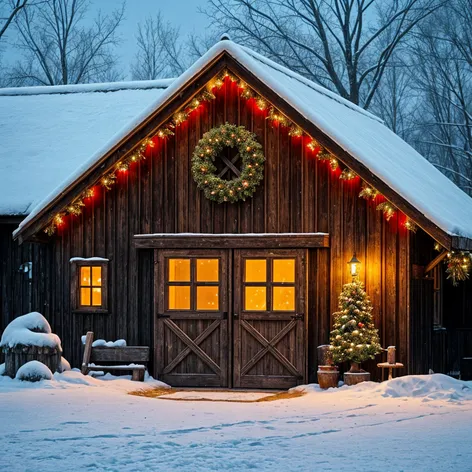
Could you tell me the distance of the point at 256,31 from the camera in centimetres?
4041

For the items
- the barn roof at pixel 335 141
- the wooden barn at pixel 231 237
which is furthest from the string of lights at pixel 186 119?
the barn roof at pixel 335 141

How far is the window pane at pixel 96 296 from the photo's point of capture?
1995 centimetres

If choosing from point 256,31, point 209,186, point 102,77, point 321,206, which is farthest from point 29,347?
point 102,77

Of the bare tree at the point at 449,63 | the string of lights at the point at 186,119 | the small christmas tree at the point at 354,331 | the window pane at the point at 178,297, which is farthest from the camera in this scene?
the bare tree at the point at 449,63

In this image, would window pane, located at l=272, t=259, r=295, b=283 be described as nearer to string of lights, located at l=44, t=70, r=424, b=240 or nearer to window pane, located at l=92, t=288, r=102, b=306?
string of lights, located at l=44, t=70, r=424, b=240

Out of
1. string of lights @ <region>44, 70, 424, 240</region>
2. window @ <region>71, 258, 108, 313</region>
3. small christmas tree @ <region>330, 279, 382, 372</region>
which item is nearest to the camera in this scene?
small christmas tree @ <region>330, 279, 382, 372</region>

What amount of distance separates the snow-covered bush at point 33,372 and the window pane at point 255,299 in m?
3.60

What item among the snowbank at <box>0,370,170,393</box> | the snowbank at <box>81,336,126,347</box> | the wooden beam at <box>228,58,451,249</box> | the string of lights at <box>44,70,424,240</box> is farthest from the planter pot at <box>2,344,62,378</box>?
the wooden beam at <box>228,58,451,249</box>

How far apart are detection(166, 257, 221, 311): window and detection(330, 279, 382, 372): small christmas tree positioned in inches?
94.4

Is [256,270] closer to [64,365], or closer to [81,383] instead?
[81,383]

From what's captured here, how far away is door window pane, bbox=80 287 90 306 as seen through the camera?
20031 mm

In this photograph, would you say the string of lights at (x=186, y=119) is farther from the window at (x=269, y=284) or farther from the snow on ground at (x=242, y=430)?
the snow on ground at (x=242, y=430)

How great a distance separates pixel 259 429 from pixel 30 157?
38.0ft

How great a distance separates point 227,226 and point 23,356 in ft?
13.5
